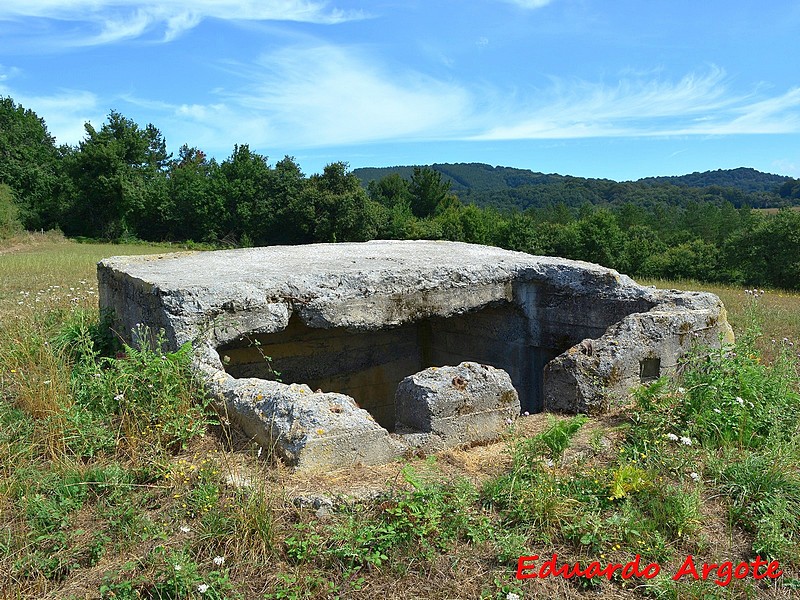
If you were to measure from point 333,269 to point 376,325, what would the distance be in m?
0.65

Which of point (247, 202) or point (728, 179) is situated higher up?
point (728, 179)

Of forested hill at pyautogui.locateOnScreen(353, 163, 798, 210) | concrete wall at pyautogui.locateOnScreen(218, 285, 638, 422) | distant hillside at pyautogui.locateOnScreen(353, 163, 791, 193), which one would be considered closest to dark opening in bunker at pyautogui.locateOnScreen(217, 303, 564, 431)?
concrete wall at pyautogui.locateOnScreen(218, 285, 638, 422)

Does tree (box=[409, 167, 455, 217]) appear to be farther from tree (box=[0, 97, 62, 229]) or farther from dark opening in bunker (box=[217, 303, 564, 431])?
dark opening in bunker (box=[217, 303, 564, 431])

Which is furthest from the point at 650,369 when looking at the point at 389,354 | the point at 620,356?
the point at 389,354

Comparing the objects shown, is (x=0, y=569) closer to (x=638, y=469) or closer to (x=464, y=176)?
(x=638, y=469)

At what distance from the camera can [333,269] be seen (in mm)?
5699

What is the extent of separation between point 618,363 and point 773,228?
3132 cm

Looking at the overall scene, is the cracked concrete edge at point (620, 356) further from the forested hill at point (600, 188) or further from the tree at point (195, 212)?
the forested hill at point (600, 188)

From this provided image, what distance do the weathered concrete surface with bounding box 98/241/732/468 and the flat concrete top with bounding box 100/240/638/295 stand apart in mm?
14

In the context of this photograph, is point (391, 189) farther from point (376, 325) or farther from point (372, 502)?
point (372, 502)

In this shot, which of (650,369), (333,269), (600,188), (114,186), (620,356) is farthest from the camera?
(600,188)

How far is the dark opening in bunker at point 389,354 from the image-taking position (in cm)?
629

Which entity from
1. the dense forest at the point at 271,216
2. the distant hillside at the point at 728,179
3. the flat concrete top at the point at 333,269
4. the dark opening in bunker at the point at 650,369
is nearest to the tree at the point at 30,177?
the dense forest at the point at 271,216

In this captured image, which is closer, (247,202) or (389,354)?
(389,354)
